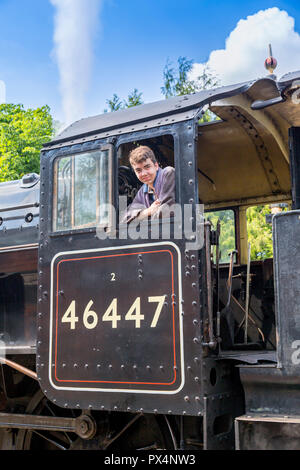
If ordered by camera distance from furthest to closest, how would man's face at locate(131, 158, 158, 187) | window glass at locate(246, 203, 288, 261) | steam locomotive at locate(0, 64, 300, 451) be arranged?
window glass at locate(246, 203, 288, 261)
man's face at locate(131, 158, 158, 187)
steam locomotive at locate(0, 64, 300, 451)

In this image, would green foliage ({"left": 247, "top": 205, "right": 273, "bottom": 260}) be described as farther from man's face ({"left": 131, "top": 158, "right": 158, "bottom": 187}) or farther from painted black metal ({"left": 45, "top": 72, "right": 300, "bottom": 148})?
man's face ({"left": 131, "top": 158, "right": 158, "bottom": 187})

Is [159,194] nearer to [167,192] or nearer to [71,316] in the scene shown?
[167,192]

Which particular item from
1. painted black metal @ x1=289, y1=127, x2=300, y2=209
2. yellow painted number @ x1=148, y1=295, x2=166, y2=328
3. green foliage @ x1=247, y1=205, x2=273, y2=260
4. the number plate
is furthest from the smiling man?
green foliage @ x1=247, y1=205, x2=273, y2=260

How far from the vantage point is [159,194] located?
3338 mm

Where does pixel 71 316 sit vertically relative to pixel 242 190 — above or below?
below

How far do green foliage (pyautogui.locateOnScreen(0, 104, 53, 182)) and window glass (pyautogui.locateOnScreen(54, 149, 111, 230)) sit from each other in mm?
12534

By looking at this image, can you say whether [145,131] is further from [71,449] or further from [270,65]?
[71,449]

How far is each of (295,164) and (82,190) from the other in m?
1.50

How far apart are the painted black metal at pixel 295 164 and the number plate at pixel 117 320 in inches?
38.1

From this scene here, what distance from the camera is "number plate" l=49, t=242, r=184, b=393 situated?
10.2 feet

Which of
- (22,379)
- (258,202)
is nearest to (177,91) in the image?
(258,202)

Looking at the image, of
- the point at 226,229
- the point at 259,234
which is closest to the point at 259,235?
the point at 259,234
